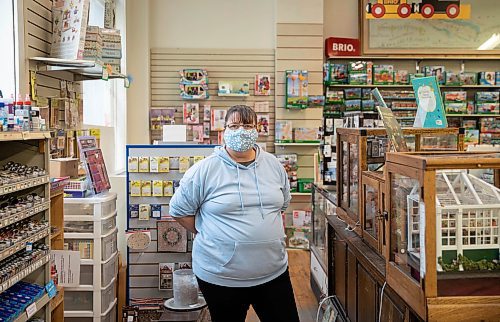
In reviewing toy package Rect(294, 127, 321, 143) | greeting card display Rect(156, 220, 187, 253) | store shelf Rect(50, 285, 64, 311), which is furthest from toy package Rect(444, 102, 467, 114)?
store shelf Rect(50, 285, 64, 311)

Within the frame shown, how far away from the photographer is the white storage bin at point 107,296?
4.02 metres

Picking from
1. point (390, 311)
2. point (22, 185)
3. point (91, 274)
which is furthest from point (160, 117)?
point (390, 311)

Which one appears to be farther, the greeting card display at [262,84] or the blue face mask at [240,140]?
the greeting card display at [262,84]

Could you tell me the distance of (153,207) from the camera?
4406 millimetres

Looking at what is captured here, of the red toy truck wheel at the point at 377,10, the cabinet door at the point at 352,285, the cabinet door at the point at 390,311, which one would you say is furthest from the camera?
the red toy truck wheel at the point at 377,10

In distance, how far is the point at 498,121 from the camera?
793cm

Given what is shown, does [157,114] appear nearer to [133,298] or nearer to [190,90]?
[190,90]

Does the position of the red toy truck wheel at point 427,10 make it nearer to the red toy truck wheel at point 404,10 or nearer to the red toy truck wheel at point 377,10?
the red toy truck wheel at point 404,10

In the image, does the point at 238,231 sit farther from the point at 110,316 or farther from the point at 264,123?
the point at 264,123

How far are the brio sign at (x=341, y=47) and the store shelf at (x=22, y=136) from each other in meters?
5.49

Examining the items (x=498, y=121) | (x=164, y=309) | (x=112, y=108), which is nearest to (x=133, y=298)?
(x=164, y=309)

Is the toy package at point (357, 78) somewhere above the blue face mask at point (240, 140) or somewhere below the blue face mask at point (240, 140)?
above

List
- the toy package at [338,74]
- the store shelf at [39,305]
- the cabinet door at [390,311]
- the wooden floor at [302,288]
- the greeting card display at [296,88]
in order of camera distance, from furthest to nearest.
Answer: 1. the toy package at [338,74]
2. the greeting card display at [296,88]
3. the wooden floor at [302,288]
4. the store shelf at [39,305]
5. the cabinet door at [390,311]

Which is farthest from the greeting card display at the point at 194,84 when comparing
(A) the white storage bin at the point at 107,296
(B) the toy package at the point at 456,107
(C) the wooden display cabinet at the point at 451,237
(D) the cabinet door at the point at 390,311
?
(C) the wooden display cabinet at the point at 451,237
